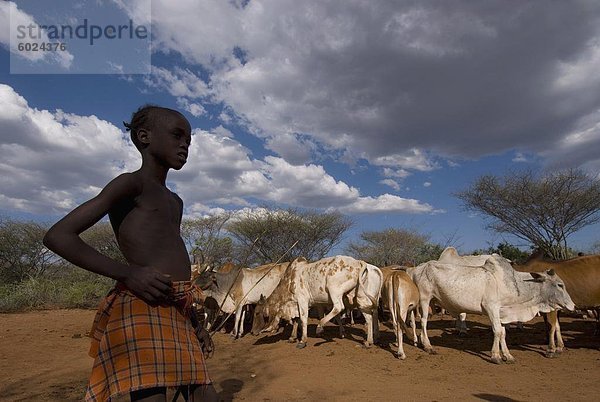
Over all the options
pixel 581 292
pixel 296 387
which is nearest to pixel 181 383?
pixel 296 387

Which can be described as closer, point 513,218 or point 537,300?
point 537,300

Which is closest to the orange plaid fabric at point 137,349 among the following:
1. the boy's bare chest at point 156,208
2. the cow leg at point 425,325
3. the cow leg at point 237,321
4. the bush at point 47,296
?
the boy's bare chest at point 156,208

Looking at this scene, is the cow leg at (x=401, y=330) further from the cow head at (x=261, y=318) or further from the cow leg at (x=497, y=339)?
the cow head at (x=261, y=318)

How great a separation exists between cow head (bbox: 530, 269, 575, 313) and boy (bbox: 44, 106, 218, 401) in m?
7.74

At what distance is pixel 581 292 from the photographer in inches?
327

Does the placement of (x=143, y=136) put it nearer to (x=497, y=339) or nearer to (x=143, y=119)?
(x=143, y=119)

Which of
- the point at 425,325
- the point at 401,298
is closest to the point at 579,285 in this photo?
the point at 425,325

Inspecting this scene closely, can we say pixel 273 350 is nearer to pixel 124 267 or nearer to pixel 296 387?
pixel 296 387

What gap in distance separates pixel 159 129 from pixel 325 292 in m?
8.10

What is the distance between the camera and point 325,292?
9.82m

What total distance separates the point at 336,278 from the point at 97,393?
26.4 feet

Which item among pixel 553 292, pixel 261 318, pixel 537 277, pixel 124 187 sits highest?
pixel 124 187

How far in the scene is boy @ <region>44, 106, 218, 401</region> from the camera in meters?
1.81

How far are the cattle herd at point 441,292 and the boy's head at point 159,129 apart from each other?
15.5 feet
